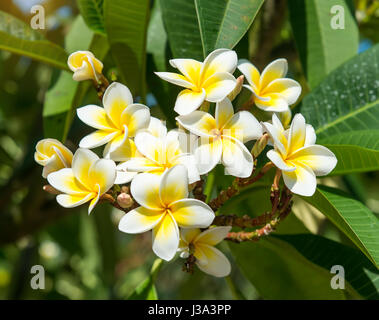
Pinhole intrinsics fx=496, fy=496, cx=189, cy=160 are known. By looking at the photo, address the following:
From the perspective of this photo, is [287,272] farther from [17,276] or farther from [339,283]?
[17,276]

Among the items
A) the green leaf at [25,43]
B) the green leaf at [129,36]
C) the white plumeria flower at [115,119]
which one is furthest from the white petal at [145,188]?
the green leaf at [25,43]

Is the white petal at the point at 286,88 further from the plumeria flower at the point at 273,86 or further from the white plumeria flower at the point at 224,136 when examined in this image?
the white plumeria flower at the point at 224,136

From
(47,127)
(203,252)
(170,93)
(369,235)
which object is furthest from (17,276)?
(369,235)

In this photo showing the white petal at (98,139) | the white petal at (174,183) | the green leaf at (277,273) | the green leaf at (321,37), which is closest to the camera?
the white petal at (174,183)

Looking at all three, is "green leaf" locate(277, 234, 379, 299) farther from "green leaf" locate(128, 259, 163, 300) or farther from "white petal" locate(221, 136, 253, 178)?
"white petal" locate(221, 136, 253, 178)

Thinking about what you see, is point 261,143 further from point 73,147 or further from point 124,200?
point 73,147

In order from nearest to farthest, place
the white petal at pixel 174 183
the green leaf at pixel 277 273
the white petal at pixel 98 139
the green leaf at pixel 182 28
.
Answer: the white petal at pixel 174 183 < the white petal at pixel 98 139 < the green leaf at pixel 182 28 < the green leaf at pixel 277 273

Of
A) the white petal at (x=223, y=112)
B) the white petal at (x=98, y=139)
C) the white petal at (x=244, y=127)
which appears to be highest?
the white petal at (x=223, y=112)
